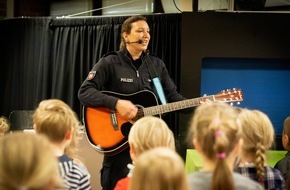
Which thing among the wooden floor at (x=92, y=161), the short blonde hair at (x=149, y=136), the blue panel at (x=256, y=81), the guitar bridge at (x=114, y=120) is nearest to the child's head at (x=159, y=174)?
the short blonde hair at (x=149, y=136)

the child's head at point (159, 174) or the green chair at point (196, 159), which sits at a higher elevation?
the child's head at point (159, 174)

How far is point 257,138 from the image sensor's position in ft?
6.81

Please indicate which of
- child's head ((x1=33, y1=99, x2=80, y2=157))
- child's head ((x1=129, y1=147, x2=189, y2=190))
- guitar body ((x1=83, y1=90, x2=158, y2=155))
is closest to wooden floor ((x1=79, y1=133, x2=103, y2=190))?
guitar body ((x1=83, y1=90, x2=158, y2=155))

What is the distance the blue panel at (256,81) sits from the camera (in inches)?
159

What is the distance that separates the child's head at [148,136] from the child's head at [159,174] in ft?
1.77

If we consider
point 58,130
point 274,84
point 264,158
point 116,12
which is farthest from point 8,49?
point 264,158

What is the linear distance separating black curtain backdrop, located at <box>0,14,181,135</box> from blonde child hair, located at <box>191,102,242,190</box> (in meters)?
2.93

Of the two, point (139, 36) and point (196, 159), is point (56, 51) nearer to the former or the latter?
point (139, 36)

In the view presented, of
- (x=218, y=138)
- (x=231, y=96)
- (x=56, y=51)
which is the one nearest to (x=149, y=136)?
(x=218, y=138)

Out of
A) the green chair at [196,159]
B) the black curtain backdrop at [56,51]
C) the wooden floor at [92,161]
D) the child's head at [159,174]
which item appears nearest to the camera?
the child's head at [159,174]

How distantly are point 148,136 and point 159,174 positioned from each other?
59 cm

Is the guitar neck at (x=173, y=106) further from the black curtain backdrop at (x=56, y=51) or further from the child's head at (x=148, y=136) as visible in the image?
the black curtain backdrop at (x=56, y=51)

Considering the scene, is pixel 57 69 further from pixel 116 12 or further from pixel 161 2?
pixel 161 2

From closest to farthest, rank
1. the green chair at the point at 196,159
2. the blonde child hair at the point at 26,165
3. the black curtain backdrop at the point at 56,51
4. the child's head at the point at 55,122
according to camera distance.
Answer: the blonde child hair at the point at 26,165
the child's head at the point at 55,122
the green chair at the point at 196,159
the black curtain backdrop at the point at 56,51
